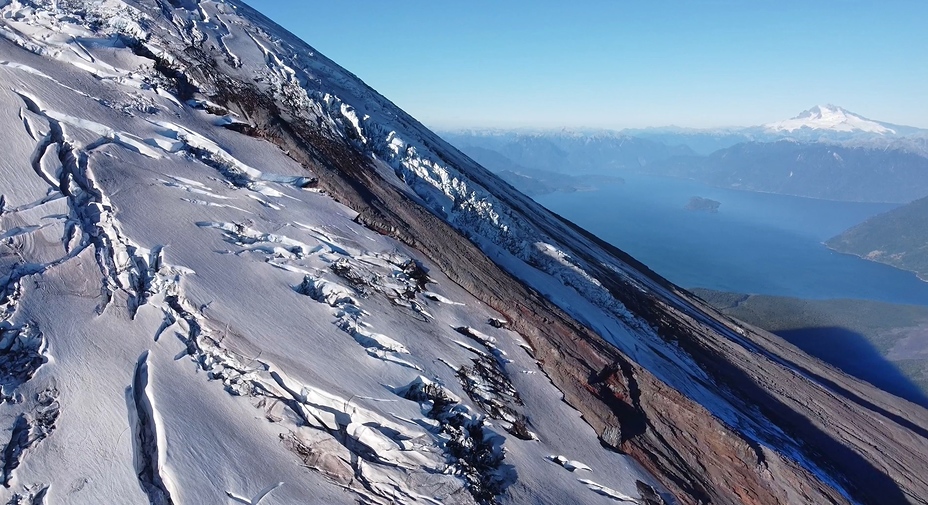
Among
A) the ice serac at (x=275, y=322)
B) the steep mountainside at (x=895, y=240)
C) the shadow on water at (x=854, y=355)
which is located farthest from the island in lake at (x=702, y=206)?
the ice serac at (x=275, y=322)

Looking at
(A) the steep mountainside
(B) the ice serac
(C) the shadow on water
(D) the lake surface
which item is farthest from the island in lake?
(B) the ice serac

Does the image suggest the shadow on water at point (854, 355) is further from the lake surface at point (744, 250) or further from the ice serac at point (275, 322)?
the ice serac at point (275, 322)

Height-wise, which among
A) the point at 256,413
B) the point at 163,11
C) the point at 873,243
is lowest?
the point at 256,413

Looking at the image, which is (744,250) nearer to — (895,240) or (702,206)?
(895,240)

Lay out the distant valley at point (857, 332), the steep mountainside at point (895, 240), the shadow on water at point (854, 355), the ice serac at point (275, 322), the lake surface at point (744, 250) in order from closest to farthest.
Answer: the ice serac at point (275, 322)
the shadow on water at point (854, 355)
the distant valley at point (857, 332)
the lake surface at point (744, 250)
the steep mountainside at point (895, 240)

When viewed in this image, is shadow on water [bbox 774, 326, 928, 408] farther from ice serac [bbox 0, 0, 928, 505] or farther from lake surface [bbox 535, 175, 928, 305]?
ice serac [bbox 0, 0, 928, 505]

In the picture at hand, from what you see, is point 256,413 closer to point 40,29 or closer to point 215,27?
point 40,29

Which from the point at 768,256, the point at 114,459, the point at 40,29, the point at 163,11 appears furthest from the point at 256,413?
the point at 768,256
